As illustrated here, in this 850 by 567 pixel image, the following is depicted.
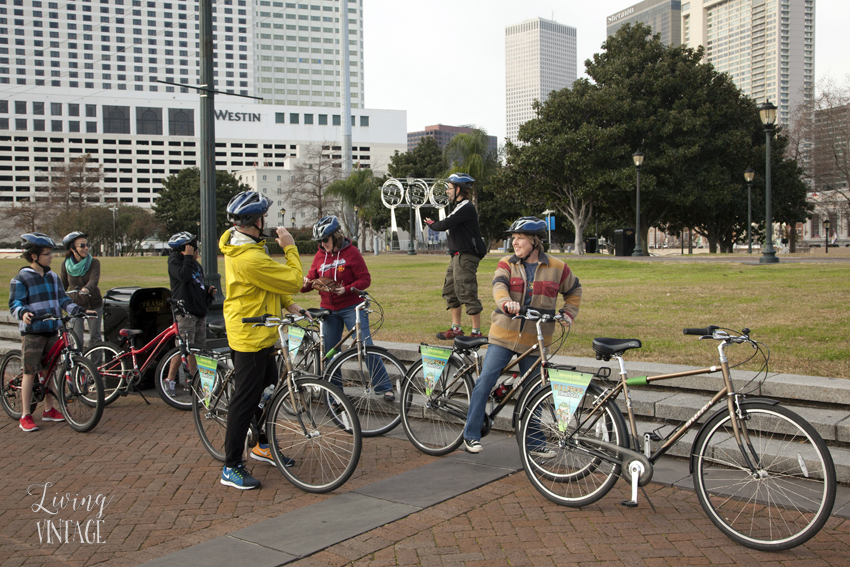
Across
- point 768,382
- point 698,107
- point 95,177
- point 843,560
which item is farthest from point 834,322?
point 95,177

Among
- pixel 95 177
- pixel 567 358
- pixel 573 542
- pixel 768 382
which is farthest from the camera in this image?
pixel 95 177

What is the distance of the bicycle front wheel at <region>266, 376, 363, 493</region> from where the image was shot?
4566 mm

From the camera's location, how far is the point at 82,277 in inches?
366

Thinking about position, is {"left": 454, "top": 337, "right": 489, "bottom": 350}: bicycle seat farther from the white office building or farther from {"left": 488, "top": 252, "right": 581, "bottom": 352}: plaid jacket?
the white office building

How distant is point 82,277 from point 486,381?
6577 mm

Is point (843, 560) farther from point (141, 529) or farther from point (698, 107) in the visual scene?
point (698, 107)

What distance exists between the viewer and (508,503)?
4438 mm

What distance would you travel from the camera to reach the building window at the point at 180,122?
13725 centimetres

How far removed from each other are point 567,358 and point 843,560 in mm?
3506

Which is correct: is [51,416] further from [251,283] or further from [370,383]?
[251,283]

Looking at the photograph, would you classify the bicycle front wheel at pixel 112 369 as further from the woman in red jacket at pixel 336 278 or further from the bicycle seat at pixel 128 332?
the woman in red jacket at pixel 336 278

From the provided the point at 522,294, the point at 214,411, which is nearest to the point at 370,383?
the point at 214,411

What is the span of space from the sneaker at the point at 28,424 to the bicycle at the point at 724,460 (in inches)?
188

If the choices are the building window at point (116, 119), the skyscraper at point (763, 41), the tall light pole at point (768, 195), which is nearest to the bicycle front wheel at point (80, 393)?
the tall light pole at point (768, 195)
